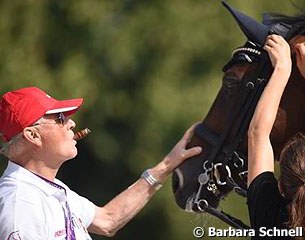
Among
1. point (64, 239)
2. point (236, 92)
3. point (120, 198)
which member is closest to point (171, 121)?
point (120, 198)

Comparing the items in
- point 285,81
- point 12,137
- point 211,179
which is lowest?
point 211,179

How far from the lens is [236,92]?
10.2 ft

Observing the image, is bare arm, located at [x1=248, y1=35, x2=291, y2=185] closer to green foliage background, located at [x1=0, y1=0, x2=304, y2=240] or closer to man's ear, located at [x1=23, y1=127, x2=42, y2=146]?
man's ear, located at [x1=23, y1=127, x2=42, y2=146]

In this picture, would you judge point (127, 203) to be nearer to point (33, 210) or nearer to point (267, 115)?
point (33, 210)

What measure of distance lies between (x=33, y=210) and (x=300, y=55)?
97 centimetres

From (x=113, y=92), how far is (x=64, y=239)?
324 centimetres

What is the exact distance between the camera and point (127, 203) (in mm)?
3457

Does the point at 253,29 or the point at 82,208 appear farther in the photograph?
the point at 82,208

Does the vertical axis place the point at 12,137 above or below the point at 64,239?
above

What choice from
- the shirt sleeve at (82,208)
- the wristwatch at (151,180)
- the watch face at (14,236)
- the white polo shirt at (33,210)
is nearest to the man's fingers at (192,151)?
the wristwatch at (151,180)

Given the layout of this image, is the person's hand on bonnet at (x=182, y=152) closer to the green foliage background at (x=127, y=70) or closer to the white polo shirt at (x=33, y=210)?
the white polo shirt at (x=33, y=210)

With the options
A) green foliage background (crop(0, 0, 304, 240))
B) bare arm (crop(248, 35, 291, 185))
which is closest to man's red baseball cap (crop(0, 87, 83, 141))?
bare arm (crop(248, 35, 291, 185))

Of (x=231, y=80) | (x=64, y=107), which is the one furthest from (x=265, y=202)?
(x=64, y=107)

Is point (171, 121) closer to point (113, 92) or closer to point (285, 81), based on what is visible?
point (113, 92)
